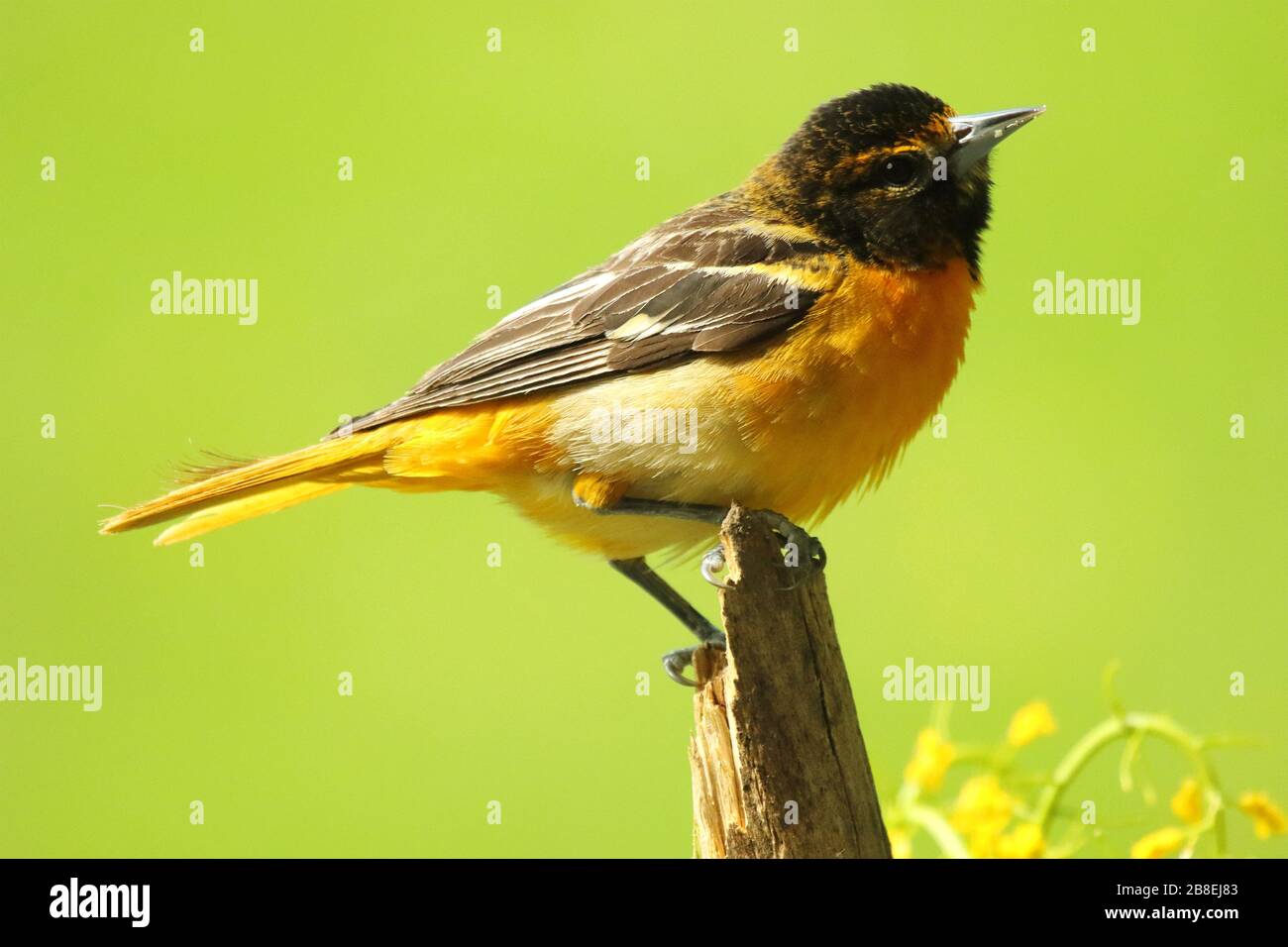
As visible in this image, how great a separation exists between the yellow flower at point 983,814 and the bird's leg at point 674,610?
1.30 meters

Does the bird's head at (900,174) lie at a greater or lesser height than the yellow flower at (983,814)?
greater

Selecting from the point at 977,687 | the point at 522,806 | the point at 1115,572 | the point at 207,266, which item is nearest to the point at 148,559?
the point at 207,266

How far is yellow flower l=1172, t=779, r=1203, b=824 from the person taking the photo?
13.3ft

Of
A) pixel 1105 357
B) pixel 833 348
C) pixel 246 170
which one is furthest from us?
pixel 246 170

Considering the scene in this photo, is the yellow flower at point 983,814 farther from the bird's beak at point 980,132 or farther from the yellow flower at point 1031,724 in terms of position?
the bird's beak at point 980,132

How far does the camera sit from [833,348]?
5.24 meters

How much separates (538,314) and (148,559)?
5.59m

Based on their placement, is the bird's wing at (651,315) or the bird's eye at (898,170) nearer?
the bird's wing at (651,315)

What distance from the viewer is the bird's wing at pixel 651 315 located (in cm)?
539

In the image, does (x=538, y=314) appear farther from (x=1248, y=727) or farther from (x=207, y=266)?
(x=207, y=266)

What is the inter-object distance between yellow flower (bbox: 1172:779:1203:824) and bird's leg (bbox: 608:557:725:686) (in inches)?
68.1

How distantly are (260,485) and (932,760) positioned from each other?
254 centimetres

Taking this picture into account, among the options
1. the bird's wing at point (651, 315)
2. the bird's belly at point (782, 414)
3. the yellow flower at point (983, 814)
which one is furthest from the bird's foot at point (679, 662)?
the yellow flower at point (983, 814)

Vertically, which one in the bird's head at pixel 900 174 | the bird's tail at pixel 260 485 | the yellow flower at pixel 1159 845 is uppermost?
the bird's head at pixel 900 174
